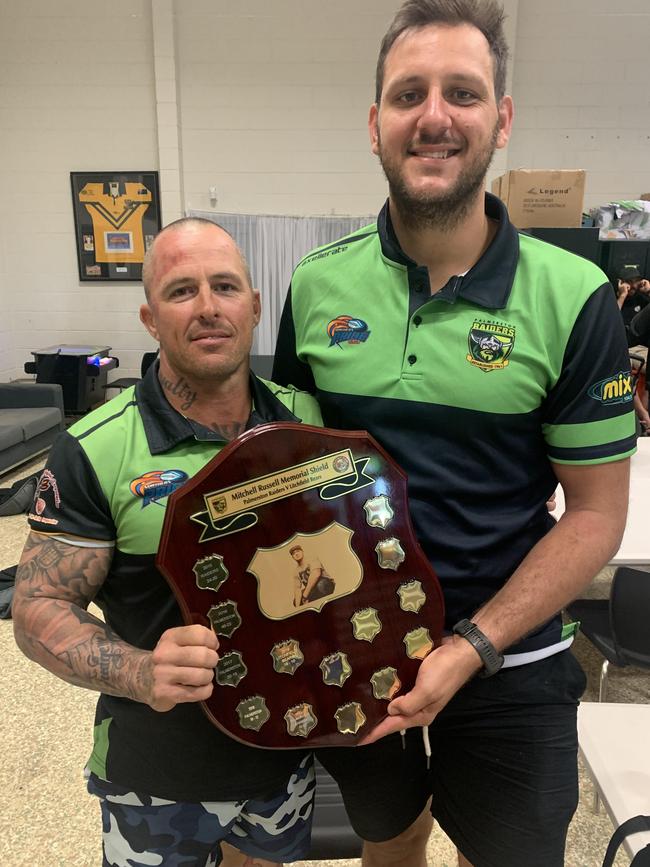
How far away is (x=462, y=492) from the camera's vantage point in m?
0.99

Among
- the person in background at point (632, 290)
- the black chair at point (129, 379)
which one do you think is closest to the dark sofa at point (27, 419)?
the black chair at point (129, 379)

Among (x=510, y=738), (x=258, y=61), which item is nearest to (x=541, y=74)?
(x=258, y=61)

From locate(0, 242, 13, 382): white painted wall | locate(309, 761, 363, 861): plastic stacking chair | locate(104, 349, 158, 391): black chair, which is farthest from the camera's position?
locate(0, 242, 13, 382): white painted wall

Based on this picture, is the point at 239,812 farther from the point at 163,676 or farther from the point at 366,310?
the point at 366,310

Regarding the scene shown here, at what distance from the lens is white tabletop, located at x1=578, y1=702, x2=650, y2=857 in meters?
1.27

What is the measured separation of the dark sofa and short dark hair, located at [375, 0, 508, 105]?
4.29 meters

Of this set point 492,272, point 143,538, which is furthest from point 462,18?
point 143,538

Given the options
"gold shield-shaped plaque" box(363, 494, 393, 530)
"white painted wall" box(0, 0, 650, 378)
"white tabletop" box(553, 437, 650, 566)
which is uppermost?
"white painted wall" box(0, 0, 650, 378)

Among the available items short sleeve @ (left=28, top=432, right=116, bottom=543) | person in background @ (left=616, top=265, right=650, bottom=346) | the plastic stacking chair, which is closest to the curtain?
person in background @ (left=616, top=265, right=650, bottom=346)

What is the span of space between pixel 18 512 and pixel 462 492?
391cm

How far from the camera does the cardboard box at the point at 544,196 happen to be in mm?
4113

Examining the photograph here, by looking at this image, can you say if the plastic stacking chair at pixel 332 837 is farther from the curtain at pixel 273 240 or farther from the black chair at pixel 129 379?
the curtain at pixel 273 240

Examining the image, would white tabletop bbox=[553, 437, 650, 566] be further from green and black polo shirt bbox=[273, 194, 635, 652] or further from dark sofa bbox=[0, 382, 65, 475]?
dark sofa bbox=[0, 382, 65, 475]

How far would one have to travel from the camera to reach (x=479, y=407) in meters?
0.96
